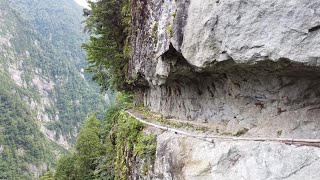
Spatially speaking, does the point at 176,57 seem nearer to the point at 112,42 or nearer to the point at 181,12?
the point at 181,12

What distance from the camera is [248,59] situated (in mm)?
6203

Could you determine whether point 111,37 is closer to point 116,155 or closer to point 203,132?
point 116,155

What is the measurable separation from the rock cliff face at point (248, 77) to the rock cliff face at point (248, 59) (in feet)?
0.06

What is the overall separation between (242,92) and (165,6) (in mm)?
3681

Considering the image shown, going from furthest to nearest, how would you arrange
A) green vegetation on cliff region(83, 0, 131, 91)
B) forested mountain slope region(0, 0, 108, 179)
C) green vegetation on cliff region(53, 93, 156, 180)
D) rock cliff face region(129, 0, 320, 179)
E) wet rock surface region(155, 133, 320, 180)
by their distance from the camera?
forested mountain slope region(0, 0, 108, 179) < green vegetation on cliff region(83, 0, 131, 91) < green vegetation on cliff region(53, 93, 156, 180) < rock cliff face region(129, 0, 320, 179) < wet rock surface region(155, 133, 320, 180)

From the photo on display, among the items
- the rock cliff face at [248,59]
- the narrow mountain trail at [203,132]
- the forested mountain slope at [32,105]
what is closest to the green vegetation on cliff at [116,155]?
the narrow mountain trail at [203,132]

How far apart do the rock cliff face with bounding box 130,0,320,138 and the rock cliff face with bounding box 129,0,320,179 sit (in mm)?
17

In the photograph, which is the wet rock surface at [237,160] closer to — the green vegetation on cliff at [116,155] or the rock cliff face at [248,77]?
the rock cliff face at [248,77]

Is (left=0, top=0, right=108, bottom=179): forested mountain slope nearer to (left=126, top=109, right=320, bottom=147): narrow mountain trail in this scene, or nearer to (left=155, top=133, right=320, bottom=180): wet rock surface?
(left=126, top=109, right=320, bottom=147): narrow mountain trail

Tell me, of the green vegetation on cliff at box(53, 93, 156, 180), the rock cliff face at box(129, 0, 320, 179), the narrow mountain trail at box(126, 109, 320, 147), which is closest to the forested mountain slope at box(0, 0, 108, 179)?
the green vegetation on cliff at box(53, 93, 156, 180)

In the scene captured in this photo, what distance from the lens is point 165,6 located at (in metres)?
9.55

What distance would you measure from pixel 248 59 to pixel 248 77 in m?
1.26

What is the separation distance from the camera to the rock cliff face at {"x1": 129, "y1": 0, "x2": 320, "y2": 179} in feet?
17.8

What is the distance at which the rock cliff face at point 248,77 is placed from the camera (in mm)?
5434
